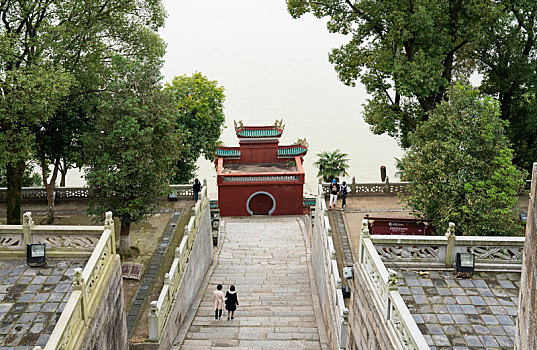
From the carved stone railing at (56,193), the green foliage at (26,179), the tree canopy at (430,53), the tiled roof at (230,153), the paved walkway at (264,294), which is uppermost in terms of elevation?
the tree canopy at (430,53)

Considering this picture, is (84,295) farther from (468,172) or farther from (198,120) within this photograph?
(198,120)

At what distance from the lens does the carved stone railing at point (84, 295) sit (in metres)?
7.63

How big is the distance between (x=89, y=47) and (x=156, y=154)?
5.04 m

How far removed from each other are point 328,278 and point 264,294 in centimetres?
271

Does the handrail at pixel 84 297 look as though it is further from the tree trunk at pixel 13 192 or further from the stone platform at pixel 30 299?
the tree trunk at pixel 13 192

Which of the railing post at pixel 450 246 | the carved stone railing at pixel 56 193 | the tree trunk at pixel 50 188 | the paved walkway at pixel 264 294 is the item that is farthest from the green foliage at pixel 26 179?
the railing post at pixel 450 246

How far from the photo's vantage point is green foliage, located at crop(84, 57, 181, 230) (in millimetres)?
15000

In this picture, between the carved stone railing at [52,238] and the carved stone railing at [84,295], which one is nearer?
the carved stone railing at [84,295]

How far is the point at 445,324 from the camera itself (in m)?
8.43

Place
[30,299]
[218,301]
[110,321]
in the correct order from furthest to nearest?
[218,301] < [110,321] < [30,299]

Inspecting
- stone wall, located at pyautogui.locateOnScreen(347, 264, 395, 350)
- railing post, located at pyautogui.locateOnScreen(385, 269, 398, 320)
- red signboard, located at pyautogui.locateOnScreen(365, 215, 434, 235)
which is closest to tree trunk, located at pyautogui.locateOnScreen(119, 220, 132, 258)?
red signboard, located at pyautogui.locateOnScreen(365, 215, 434, 235)

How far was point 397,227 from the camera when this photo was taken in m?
16.5

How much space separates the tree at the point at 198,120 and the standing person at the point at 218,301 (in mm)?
12572

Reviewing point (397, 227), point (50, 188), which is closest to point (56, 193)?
point (50, 188)
